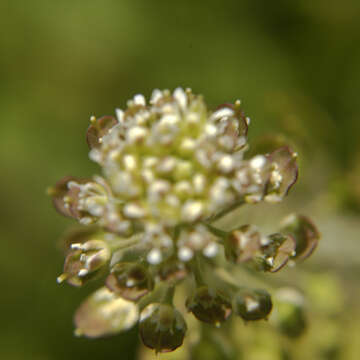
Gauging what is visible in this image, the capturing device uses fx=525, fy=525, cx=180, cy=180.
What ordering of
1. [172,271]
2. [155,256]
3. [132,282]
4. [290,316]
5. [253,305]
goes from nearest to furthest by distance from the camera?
[155,256] → [172,271] → [132,282] → [253,305] → [290,316]

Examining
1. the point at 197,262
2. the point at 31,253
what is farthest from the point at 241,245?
the point at 31,253

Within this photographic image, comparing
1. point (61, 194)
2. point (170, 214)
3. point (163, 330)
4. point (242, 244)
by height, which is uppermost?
point (61, 194)

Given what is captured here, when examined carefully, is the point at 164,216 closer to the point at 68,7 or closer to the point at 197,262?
the point at 197,262

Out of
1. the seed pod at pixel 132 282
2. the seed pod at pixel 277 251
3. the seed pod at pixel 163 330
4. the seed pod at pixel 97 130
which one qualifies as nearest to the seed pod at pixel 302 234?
the seed pod at pixel 277 251

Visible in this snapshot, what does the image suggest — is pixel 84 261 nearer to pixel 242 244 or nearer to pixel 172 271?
pixel 172 271

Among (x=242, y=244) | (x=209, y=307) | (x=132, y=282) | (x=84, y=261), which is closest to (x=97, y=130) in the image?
(x=84, y=261)

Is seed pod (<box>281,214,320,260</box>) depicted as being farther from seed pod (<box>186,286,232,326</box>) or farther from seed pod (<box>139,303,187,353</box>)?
seed pod (<box>139,303,187,353</box>)

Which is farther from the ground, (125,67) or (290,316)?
(125,67)
